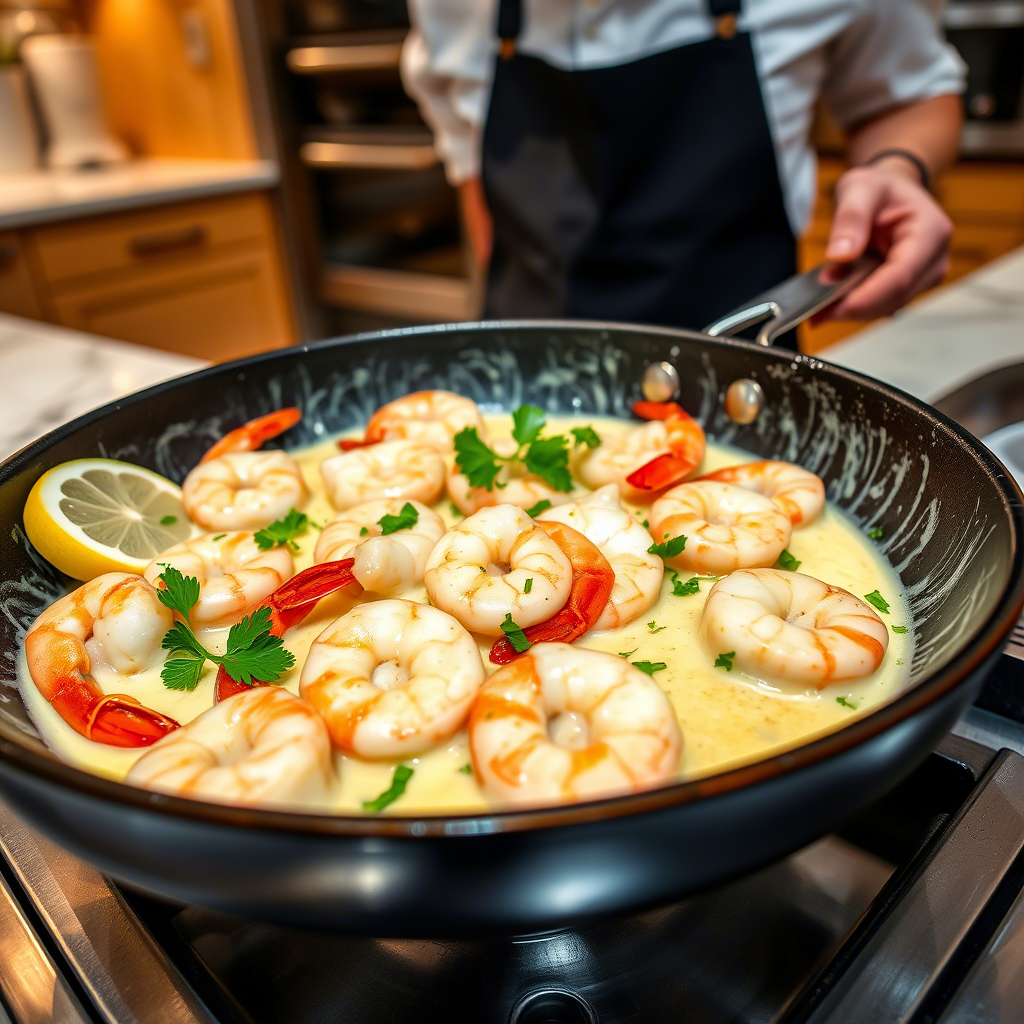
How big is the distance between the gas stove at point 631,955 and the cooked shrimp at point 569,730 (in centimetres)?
10

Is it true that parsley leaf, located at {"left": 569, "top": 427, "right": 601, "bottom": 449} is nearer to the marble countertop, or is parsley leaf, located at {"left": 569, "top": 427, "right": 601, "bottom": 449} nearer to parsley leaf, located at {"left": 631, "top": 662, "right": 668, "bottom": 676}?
parsley leaf, located at {"left": 631, "top": 662, "right": 668, "bottom": 676}

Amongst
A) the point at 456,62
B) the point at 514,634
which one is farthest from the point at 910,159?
the point at 514,634

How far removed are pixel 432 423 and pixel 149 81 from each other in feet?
13.5

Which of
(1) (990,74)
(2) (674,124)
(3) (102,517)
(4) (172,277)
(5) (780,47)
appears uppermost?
(5) (780,47)

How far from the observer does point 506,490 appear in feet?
3.36

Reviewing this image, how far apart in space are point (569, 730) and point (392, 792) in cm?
14

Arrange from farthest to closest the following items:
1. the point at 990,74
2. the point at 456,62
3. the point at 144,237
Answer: the point at 144,237, the point at 990,74, the point at 456,62

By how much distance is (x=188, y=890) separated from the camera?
488 millimetres

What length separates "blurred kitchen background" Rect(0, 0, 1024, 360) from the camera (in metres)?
3.25

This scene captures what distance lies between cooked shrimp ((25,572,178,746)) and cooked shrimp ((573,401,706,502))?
53cm

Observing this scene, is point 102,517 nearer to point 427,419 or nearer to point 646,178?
point 427,419

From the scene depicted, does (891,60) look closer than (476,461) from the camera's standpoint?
No

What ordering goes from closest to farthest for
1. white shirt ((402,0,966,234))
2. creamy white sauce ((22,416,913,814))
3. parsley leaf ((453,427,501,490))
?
creamy white sauce ((22,416,913,814)), parsley leaf ((453,427,501,490)), white shirt ((402,0,966,234))

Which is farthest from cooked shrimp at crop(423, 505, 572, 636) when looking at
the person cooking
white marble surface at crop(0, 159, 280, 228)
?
white marble surface at crop(0, 159, 280, 228)
